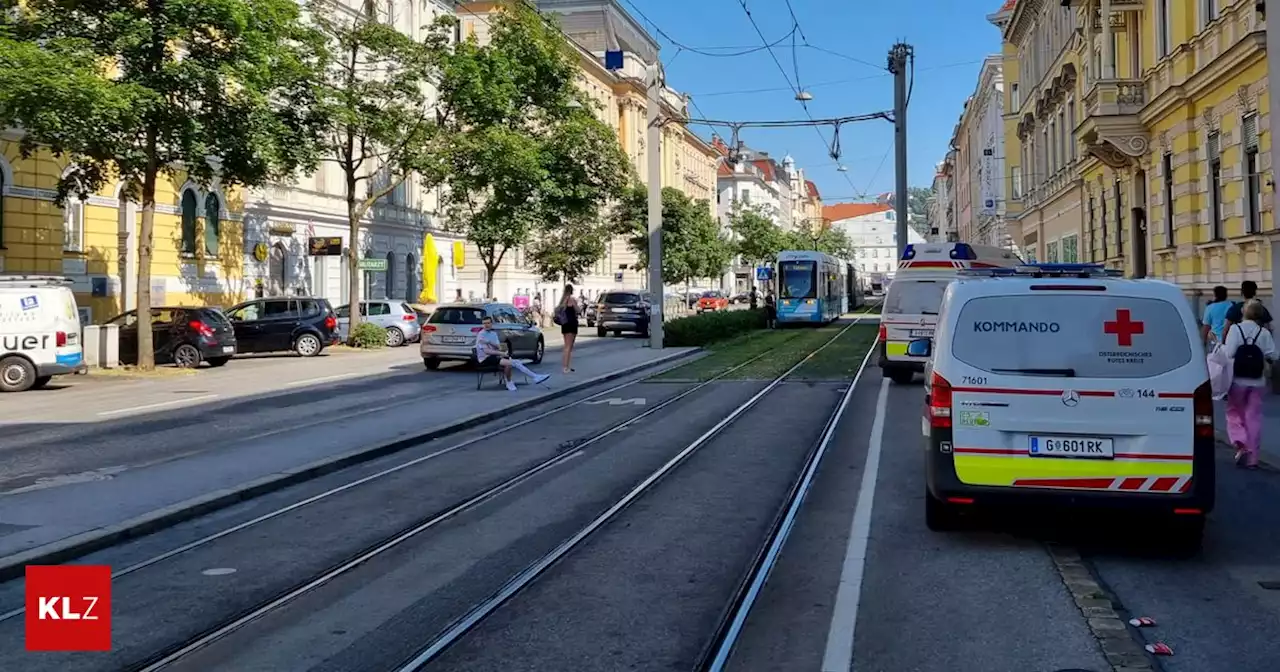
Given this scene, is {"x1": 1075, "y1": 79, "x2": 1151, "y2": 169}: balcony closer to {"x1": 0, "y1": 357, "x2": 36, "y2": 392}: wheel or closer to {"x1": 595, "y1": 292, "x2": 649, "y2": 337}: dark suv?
{"x1": 595, "y1": 292, "x2": 649, "y2": 337}: dark suv

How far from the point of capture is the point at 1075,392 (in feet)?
24.3

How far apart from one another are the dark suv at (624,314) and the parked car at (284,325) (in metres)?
13.2

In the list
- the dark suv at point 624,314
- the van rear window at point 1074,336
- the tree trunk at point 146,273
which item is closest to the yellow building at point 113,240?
the tree trunk at point 146,273

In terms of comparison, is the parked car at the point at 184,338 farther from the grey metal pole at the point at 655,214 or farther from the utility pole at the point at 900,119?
the utility pole at the point at 900,119

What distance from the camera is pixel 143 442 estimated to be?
541 inches

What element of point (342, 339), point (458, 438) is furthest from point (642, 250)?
point (458, 438)

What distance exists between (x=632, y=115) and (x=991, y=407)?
262 feet

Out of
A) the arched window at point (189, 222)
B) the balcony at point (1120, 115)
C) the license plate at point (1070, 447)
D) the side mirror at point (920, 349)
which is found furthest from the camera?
the arched window at point (189, 222)

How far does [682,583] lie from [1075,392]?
9.36 feet

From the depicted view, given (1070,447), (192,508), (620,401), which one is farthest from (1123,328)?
(620,401)

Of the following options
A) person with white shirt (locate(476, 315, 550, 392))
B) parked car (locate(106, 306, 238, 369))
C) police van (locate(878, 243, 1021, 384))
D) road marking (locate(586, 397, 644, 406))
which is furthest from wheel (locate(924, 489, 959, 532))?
parked car (locate(106, 306, 238, 369))

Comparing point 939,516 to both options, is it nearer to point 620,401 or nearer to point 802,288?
point 620,401

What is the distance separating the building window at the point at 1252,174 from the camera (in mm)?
20391

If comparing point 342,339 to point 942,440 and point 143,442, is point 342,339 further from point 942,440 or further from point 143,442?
point 942,440
